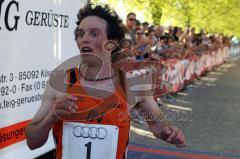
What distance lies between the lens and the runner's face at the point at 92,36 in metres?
2.18

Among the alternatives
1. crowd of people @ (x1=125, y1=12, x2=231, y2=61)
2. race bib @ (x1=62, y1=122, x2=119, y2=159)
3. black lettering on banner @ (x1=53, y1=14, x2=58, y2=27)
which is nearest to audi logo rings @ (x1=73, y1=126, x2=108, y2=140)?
race bib @ (x1=62, y1=122, x2=119, y2=159)

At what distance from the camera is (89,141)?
7.62 feet

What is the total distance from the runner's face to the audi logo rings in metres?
0.36

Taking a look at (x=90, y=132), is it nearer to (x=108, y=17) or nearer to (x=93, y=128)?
(x=93, y=128)

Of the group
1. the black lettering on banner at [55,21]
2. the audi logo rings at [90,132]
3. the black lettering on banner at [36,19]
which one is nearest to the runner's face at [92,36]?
the audi logo rings at [90,132]

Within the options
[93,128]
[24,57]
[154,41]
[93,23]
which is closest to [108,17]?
[93,23]

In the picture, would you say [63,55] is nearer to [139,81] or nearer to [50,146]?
[50,146]

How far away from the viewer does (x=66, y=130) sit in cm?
228

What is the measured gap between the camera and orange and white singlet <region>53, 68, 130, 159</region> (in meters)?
2.24

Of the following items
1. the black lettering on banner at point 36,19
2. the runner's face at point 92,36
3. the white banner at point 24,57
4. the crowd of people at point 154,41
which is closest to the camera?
the runner's face at point 92,36

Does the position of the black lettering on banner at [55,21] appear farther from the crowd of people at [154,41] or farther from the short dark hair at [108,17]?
the short dark hair at [108,17]

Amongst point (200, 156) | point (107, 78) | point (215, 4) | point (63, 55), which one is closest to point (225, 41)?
point (215, 4)

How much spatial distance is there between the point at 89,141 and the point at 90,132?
0.06m

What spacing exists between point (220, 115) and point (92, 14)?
8048 mm
